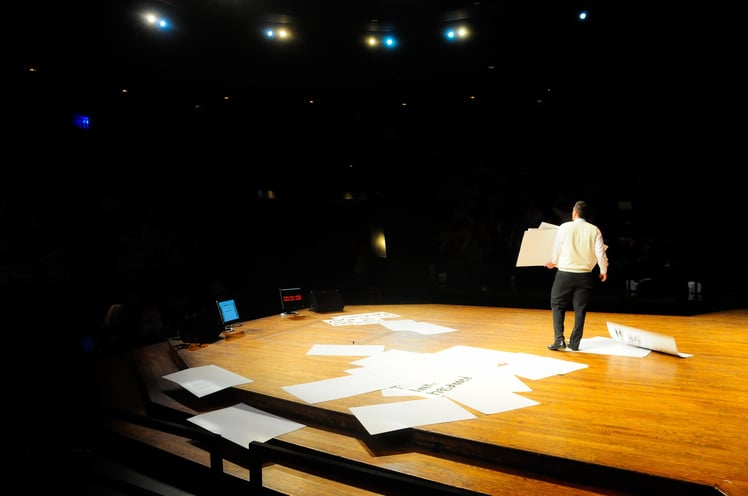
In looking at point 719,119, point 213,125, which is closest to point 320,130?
point 213,125

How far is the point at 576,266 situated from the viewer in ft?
11.3

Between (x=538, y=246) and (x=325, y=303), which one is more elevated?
(x=538, y=246)

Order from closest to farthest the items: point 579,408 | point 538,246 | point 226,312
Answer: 1. point 579,408
2. point 538,246
3. point 226,312

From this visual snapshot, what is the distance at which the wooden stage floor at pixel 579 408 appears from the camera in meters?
1.82

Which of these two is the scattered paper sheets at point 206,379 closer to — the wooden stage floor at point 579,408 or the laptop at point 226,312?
the wooden stage floor at point 579,408

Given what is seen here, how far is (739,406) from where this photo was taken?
237 centimetres

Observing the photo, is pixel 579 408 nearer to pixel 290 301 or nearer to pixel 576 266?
pixel 576 266

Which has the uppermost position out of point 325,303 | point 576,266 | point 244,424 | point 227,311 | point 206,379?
point 576,266

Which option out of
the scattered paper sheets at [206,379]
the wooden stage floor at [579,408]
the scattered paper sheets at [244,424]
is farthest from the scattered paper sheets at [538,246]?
the scattered paper sheets at [206,379]

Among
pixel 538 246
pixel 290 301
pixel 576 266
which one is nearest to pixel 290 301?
pixel 290 301

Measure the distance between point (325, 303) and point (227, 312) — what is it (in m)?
1.41

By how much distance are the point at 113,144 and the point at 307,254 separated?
362 cm

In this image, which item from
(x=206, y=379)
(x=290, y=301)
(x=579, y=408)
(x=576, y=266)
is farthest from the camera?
(x=290, y=301)

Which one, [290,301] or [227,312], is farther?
[290,301]
